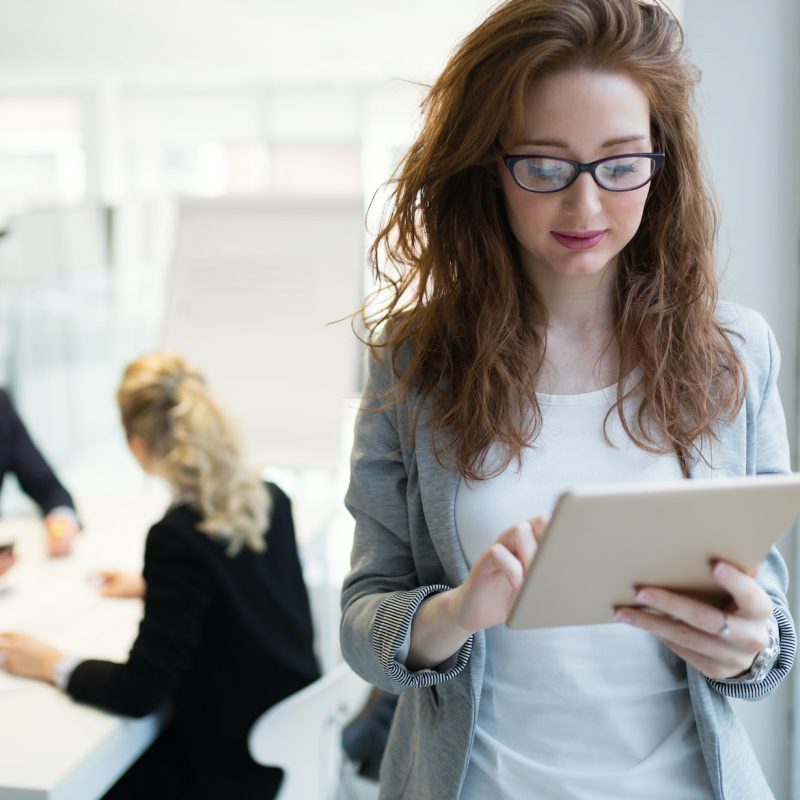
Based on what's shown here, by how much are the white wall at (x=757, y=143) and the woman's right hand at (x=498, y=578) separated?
0.60m

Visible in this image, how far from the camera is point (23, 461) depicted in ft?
8.02

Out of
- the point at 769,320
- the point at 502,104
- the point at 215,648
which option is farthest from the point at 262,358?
the point at 502,104

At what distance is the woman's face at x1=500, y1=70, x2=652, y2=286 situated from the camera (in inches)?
32.2

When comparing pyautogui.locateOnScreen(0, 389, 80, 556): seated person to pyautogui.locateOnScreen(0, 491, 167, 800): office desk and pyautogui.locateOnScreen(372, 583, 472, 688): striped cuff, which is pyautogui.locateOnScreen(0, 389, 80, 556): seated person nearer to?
pyautogui.locateOnScreen(0, 491, 167, 800): office desk

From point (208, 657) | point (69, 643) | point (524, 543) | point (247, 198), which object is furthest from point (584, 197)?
point (247, 198)

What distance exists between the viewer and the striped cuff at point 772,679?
0.84 meters

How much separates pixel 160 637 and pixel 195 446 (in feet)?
1.25

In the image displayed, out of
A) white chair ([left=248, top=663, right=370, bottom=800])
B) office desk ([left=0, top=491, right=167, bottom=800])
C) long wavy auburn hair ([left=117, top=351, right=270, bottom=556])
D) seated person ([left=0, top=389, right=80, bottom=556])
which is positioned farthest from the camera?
seated person ([left=0, top=389, right=80, bottom=556])

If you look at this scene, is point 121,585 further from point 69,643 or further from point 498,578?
point 498,578

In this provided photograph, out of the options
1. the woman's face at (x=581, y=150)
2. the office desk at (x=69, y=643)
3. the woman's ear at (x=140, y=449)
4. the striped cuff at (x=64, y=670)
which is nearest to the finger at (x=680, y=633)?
the woman's face at (x=581, y=150)

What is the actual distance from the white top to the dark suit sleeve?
2.58ft

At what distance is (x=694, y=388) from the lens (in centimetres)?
89

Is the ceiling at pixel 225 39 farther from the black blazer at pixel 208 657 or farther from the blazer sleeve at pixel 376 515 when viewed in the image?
the blazer sleeve at pixel 376 515

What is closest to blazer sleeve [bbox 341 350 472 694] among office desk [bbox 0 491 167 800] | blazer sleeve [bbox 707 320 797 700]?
blazer sleeve [bbox 707 320 797 700]
